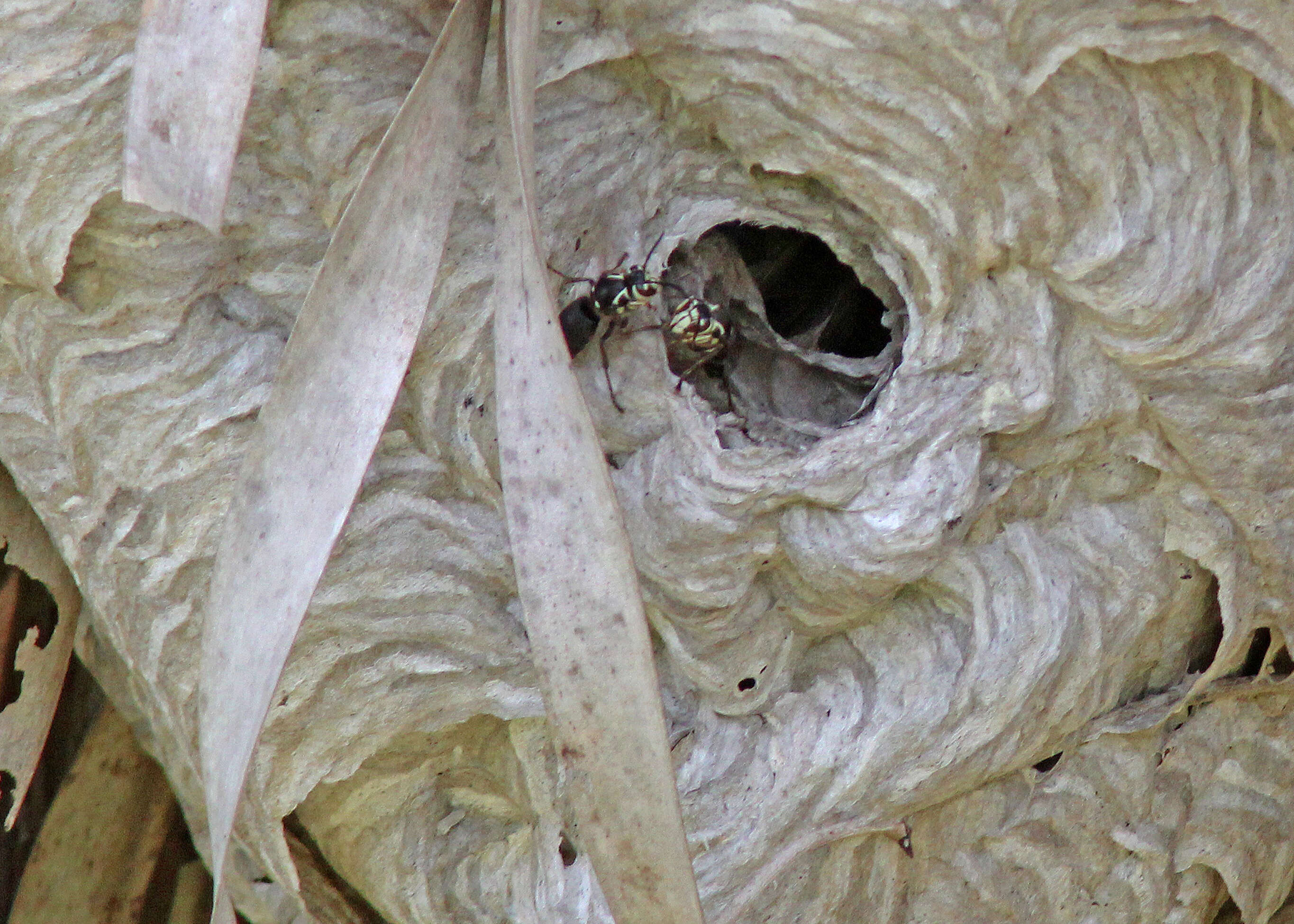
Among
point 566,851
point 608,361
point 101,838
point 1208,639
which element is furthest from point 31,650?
point 1208,639

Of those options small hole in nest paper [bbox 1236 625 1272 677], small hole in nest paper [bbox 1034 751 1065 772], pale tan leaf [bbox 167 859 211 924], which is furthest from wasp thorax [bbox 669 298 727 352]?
pale tan leaf [bbox 167 859 211 924]

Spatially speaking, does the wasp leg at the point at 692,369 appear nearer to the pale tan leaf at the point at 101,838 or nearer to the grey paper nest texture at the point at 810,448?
the grey paper nest texture at the point at 810,448

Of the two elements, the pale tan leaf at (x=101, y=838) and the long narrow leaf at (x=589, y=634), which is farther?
the pale tan leaf at (x=101, y=838)

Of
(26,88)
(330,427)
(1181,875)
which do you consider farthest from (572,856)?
(26,88)


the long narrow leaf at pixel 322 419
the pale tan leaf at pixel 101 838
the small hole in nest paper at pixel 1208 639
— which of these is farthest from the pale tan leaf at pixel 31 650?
the small hole in nest paper at pixel 1208 639

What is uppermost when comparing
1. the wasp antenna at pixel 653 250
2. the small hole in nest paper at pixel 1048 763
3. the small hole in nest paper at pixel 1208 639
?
the wasp antenna at pixel 653 250

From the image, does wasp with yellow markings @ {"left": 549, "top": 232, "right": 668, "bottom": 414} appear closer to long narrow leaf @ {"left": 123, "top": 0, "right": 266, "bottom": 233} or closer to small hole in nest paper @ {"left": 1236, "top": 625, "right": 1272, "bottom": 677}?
long narrow leaf @ {"left": 123, "top": 0, "right": 266, "bottom": 233}
